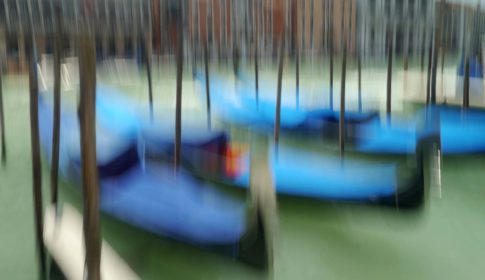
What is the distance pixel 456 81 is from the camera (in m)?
2.87

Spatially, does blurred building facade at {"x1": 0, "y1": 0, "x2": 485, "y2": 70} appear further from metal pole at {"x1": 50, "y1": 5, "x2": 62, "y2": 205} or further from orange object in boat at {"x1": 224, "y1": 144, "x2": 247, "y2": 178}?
orange object in boat at {"x1": 224, "y1": 144, "x2": 247, "y2": 178}

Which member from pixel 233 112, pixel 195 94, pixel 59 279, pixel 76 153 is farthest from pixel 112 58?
pixel 59 279

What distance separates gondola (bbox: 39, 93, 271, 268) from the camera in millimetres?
981

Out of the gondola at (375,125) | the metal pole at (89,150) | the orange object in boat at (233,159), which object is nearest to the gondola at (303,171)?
the orange object in boat at (233,159)

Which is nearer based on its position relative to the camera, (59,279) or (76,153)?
(59,279)

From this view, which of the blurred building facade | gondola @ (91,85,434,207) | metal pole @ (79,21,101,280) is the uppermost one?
the blurred building facade

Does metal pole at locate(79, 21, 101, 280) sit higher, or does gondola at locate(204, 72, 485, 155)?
metal pole at locate(79, 21, 101, 280)

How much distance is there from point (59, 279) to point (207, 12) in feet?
4.30

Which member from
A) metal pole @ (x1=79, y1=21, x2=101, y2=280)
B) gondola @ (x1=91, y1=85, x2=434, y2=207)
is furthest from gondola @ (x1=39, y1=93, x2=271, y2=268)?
metal pole @ (x1=79, y1=21, x2=101, y2=280)

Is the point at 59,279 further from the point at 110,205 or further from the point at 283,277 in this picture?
the point at 283,277

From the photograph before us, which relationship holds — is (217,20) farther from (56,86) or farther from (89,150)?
(89,150)

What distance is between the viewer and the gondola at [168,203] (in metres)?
0.98

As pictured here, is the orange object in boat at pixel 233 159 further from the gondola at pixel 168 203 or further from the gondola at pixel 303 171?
the gondola at pixel 168 203

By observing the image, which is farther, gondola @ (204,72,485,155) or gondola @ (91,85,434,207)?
gondola @ (204,72,485,155)
